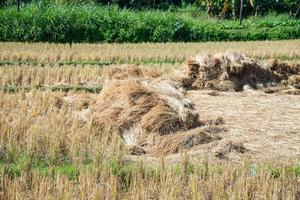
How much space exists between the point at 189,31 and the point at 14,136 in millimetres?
17492

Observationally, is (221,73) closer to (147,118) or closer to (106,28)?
(147,118)

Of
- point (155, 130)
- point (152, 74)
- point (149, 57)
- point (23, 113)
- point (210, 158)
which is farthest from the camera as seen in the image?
point (149, 57)

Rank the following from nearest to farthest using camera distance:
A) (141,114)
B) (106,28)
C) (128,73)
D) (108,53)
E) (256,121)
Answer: (141,114), (256,121), (128,73), (108,53), (106,28)

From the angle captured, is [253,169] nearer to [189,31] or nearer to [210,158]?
[210,158]

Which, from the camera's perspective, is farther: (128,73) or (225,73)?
(225,73)

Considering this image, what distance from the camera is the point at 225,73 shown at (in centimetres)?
1139

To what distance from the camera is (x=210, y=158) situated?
612cm

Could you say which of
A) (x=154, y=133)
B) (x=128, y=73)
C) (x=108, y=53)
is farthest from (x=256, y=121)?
(x=108, y=53)

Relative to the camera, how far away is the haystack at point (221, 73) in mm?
11203

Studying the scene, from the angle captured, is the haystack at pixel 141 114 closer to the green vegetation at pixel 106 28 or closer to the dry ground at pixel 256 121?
the dry ground at pixel 256 121

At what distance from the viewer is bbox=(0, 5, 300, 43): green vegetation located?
20016mm

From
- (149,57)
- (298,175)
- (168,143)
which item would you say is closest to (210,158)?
(168,143)

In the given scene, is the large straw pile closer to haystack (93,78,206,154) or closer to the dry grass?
haystack (93,78,206,154)

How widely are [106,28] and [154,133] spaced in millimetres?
15262
